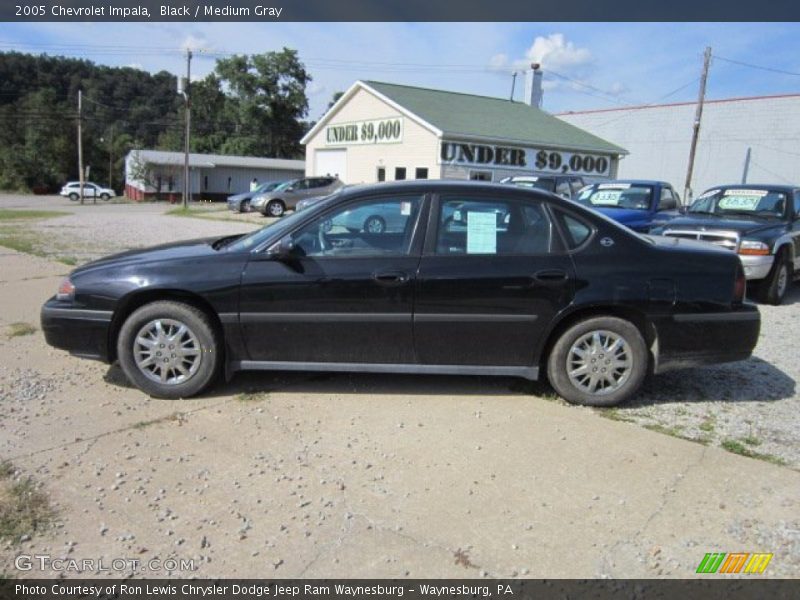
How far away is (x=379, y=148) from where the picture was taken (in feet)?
92.9

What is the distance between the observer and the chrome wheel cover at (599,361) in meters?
4.46

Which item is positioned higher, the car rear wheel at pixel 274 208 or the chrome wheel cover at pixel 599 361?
the car rear wheel at pixel 274 208

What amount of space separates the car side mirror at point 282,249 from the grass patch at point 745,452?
10.5 feet

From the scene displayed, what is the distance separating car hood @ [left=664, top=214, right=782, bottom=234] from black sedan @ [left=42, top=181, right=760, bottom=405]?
15.2 ft

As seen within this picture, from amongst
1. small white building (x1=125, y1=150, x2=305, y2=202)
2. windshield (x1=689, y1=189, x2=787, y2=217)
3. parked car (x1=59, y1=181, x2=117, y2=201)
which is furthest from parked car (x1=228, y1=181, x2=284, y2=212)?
parked car (x1=59, y1=181, x2=117, y2=201)

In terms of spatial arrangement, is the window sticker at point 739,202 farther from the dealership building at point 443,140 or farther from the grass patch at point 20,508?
the dealership building at point 443,140

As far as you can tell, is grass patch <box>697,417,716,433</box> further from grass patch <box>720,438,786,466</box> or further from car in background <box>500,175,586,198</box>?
car in background <box>500,175,586,198</box>

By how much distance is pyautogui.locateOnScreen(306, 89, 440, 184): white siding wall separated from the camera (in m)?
25.4

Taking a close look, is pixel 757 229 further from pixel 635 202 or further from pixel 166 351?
pixel 166 351

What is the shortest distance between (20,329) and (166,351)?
2762 mm

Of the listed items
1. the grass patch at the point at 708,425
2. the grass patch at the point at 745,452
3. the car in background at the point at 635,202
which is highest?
the car in background at the point at 635,202

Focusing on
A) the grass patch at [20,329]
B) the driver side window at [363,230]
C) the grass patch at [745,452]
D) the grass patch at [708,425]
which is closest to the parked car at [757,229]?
the grass patch at [708,425]
